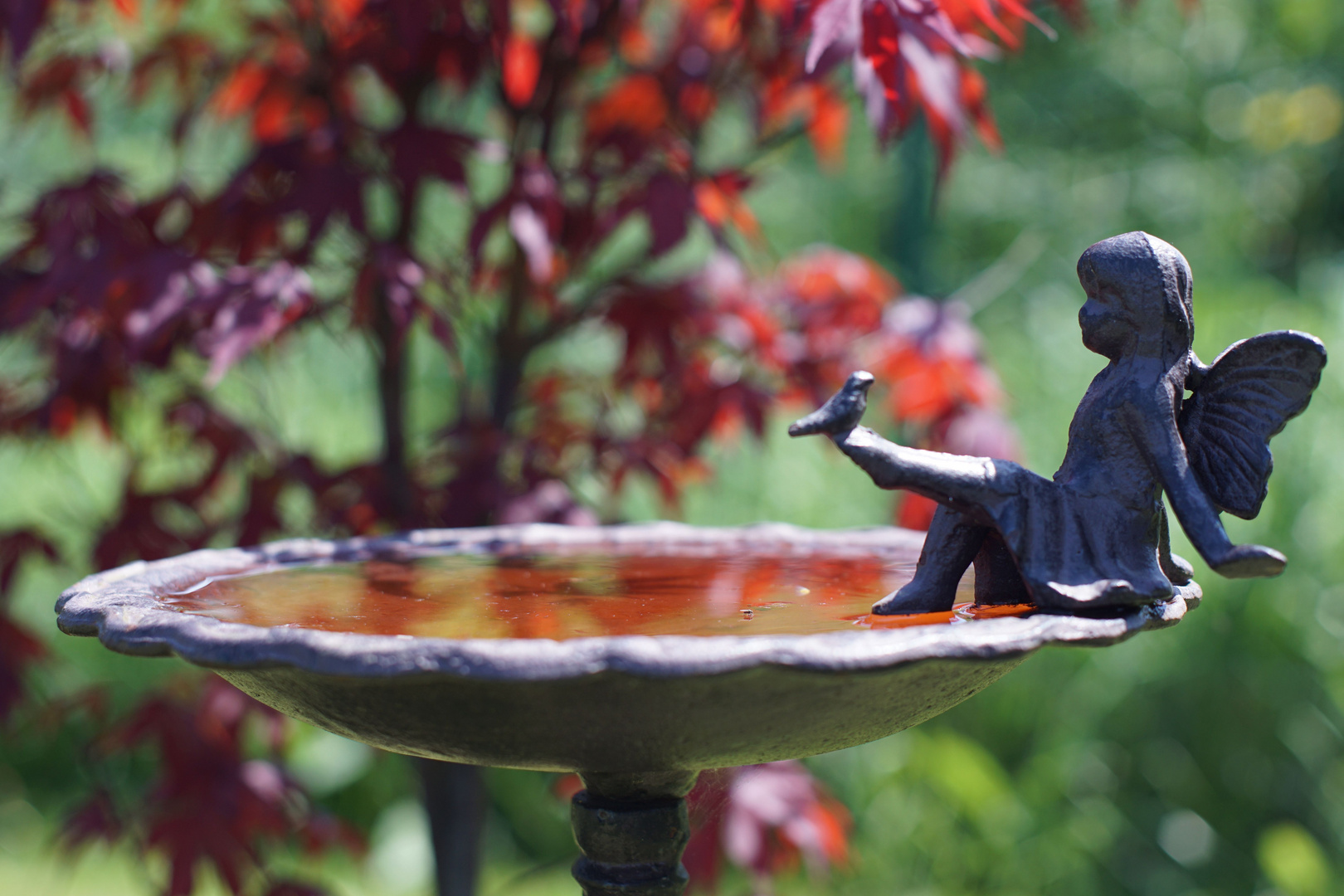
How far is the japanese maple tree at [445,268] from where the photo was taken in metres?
2.04

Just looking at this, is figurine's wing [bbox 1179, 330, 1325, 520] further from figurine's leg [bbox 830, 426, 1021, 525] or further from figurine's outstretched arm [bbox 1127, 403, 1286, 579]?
figurine's leg [bbox 830, 426, 1021, 525]

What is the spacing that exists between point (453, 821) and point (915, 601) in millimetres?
1366

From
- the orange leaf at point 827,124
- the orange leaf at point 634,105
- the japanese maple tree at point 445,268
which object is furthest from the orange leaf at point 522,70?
the orange leaf at point 827,124

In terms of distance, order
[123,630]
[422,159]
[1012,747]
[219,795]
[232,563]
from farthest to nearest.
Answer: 1. [1012,747]
2. [219,795]
3. [422,159]
4. [232,563]
5. [123,630]

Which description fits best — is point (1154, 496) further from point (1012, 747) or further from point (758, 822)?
point (1012, 747)

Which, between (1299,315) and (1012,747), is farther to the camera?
(1299,315)

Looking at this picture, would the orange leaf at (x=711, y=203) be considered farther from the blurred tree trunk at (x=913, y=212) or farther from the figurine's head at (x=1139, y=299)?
the blurred tree trunk at (x=913, y=212)

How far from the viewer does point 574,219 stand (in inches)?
92.8

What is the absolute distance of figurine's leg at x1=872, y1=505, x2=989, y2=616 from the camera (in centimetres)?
138

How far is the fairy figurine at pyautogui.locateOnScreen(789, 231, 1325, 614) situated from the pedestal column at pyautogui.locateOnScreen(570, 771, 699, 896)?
394 millimetres

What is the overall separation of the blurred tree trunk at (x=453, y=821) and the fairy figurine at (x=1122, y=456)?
129cm

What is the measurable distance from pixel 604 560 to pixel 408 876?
2.27 m

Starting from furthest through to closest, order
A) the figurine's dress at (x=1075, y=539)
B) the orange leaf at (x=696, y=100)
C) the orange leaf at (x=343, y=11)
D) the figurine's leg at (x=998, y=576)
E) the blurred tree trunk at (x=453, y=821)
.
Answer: the orange leaf at (x=696, y=100), the blurred tree trunk at (x=453, y=821), the orange leaf at (x=343, y=11), the figurine's leg at (x=998, y=576), the figurine's dress at (x=1075, y=539)

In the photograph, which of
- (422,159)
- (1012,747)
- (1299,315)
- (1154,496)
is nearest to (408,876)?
(1012,747)
